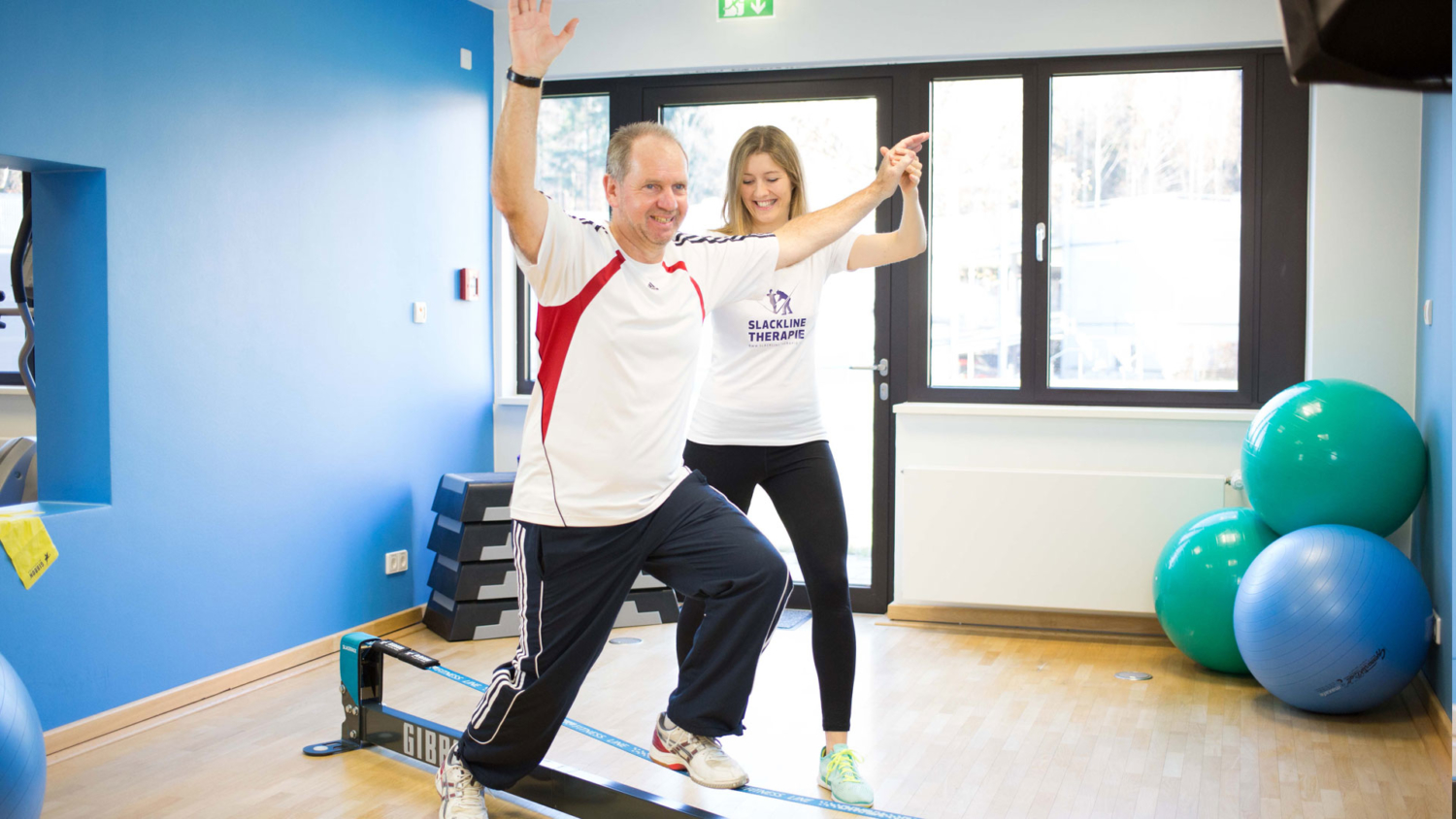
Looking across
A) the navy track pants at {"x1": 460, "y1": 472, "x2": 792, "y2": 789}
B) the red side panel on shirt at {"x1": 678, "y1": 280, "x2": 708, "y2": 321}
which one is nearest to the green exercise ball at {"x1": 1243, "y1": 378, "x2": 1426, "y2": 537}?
the navy track pants at {"x1": 460, "y1": 472, "x2": 792, "y2": 789}

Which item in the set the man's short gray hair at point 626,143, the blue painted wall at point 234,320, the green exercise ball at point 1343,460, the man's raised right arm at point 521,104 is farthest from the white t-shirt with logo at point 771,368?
the blue painted wall at point 234,320

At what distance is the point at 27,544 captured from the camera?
294 cm

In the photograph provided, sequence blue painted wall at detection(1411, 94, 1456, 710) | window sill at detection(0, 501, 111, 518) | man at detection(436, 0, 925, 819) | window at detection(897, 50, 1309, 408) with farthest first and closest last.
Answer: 1. window at detection(897, 50, 1309, 408)
2. blue painted wall at detection(1411, 94, 1456, 710)
3. window sill at detection(0, 501, 111, 518)
4. man at detection(436, 0, 925, 819)

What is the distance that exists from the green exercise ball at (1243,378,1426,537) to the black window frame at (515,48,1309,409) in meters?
0.93

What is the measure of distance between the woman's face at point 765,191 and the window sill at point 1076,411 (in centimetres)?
199

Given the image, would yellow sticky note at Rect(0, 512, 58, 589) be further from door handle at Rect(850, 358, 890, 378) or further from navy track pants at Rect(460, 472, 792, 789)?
door handle at Rect(850, 358, 890, 378)

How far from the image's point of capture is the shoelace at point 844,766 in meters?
2.57

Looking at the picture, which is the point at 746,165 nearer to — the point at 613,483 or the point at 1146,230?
the point at 613,483

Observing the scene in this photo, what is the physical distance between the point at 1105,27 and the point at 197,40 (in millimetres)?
3142

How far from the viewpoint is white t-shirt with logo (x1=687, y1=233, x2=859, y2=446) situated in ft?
8.62

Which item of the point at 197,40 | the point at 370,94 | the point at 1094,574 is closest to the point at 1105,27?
the point at 1094,574

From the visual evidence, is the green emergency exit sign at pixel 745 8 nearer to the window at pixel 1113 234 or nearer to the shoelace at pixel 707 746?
the window at pixel 1113 234

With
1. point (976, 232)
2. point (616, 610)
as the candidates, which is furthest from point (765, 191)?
point (976, 232)

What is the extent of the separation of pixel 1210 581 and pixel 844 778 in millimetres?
1618
